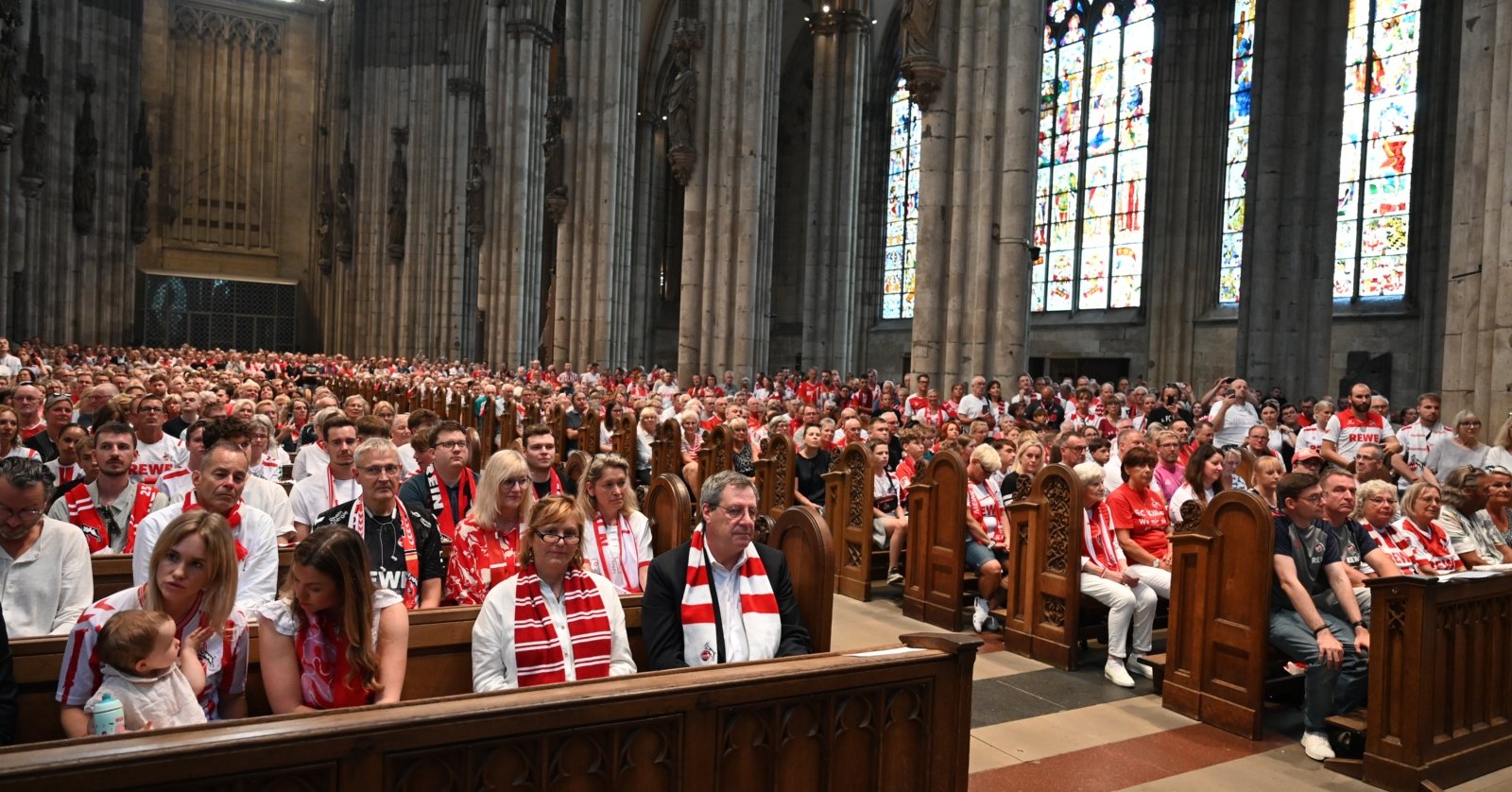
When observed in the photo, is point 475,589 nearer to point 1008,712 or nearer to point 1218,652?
point 1008,712

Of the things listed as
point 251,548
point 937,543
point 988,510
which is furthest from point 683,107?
point 251,548

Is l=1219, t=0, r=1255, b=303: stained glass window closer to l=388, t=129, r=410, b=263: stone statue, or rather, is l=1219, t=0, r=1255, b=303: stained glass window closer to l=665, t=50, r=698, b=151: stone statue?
l=665, t=50, r=698, b=151: stone statue

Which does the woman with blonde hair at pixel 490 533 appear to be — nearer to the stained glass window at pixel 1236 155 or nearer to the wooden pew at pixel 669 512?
the wooden pew at pixel 669 512

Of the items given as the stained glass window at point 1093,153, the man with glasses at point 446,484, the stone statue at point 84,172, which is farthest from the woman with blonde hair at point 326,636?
the stone statue at point 84,172

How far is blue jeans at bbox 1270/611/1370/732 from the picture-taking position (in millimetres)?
5328

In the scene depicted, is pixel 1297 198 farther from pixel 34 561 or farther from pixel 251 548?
pixel 34 561

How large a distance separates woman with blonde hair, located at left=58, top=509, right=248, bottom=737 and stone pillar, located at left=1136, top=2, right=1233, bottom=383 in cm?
2308

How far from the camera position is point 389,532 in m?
4.60

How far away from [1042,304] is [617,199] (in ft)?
38.1

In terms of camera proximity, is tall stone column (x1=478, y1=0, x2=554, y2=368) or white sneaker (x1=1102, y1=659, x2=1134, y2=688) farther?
tall stone column (x1=478, y1=0, x2=554, y2=368)

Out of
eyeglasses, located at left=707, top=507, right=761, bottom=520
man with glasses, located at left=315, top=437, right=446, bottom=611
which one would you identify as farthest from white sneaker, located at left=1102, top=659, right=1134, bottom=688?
man with glasses, located at left=315, top=437, right=446, bottom=611

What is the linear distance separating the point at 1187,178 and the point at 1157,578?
18.9 metres

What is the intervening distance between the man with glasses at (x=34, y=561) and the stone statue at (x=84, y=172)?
40.7 meters

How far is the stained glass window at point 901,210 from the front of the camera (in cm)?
3162
